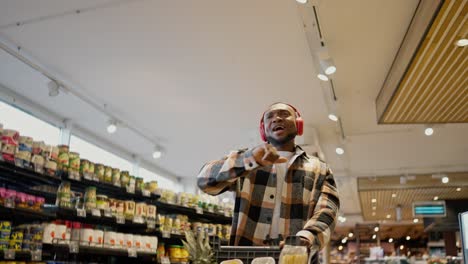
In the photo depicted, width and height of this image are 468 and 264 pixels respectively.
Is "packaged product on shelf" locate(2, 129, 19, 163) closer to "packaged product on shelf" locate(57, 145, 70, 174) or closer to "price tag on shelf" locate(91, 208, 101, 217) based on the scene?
"packaged product on shelf" locate(57, 145, 70, 174)

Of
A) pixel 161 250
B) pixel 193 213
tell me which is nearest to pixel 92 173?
pixel 161 250

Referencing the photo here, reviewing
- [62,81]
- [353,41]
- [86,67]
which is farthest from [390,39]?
[62,81]

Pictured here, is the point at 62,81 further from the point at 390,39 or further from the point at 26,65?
the point at 390,39

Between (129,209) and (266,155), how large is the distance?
12.9 feet

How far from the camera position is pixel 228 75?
6.20 metres

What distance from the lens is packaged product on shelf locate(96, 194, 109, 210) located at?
4625 millimetres

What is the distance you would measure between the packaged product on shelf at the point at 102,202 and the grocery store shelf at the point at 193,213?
100cm

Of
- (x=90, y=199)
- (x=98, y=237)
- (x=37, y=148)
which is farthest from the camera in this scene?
(x=98, y=237)

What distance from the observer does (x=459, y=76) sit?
528 cm

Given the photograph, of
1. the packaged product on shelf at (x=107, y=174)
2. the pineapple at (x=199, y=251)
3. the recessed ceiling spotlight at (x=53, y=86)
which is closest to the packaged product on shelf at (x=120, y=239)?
the packaged product on shelf at (x=107, y=174)

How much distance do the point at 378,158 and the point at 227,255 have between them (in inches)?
373

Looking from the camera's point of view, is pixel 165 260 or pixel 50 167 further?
pixel 165 260

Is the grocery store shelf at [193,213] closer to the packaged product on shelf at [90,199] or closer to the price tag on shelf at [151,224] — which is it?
the price tag on shelf at [151,224]

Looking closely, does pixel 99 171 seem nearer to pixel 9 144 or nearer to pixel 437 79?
pixel 9 144
